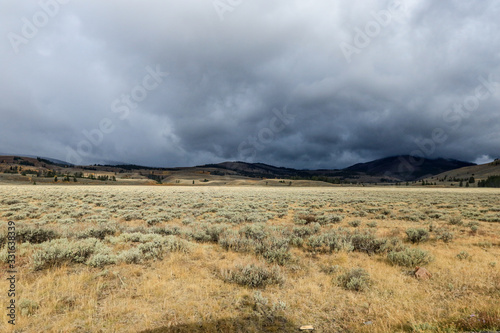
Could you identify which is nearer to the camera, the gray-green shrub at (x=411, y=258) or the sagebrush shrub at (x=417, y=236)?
the gray-green shrub at (x=411, y=258)

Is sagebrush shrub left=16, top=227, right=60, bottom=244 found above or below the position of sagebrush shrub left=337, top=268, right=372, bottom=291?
above

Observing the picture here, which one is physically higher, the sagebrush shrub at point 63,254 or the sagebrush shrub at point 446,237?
the sagebrush shrub at point 63,254

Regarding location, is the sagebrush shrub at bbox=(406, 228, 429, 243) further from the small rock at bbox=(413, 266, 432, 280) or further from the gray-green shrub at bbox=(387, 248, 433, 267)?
the small rock at bbox=(413, 266, 432, 280)

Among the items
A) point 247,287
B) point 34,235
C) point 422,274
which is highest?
point 34,235

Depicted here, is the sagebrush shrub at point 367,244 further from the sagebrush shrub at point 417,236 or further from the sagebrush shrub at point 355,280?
the sagebrush shrub at point 355,280

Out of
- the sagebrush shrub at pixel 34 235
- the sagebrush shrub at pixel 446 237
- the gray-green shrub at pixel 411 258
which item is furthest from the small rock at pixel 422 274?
the sagebrush shrub at pixel 34 235

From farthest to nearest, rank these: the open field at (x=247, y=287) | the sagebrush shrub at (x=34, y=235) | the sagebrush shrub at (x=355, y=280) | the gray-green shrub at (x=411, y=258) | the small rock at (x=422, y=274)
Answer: the sagebrush shrub at (x=34, y=235)
the gray-green shrub at (x=411, y=258)
the small rock at (x=422, y=274)
the sagebrush shrub at (x=355, y=280)
the open field at (x=247, y=287)

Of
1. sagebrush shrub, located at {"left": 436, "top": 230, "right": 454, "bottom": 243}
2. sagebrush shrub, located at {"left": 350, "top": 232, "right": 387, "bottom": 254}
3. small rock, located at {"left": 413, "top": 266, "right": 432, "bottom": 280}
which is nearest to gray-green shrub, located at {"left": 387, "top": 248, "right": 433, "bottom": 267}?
small rock, located at {"left": 413, "top": 266, "right": 432, "bottom": 280}

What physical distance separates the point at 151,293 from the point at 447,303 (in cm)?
688

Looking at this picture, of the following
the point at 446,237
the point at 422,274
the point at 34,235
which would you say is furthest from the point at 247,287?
the point at 446,237

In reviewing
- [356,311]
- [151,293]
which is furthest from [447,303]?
[151,293]

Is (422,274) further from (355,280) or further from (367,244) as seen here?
(367,244)

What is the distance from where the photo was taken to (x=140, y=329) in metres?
3.93

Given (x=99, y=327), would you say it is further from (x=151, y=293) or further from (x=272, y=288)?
(x=272, y=288)
